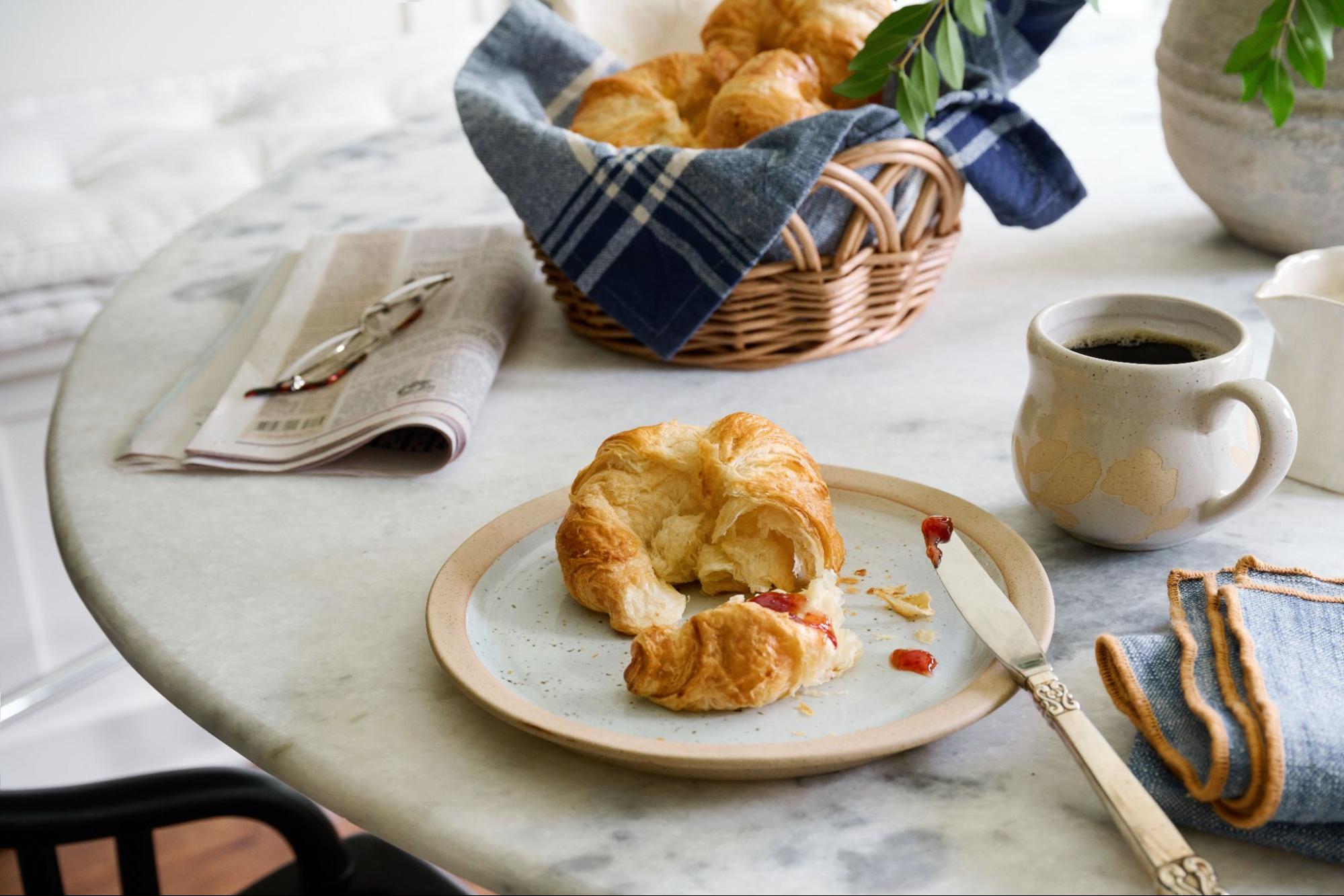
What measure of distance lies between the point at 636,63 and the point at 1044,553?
2.64 ft

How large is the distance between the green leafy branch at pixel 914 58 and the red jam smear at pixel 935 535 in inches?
15.2

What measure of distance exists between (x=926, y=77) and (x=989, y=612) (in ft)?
1.60

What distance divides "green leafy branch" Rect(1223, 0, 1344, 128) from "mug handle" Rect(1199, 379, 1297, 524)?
1.06 feet

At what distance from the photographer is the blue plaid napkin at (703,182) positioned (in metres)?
1.06

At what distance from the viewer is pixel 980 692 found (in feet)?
2.11

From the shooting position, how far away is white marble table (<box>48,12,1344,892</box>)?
1.98 ft

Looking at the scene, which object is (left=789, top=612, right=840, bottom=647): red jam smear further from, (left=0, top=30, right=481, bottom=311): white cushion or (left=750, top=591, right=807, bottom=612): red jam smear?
(left=0, top=30, right=481, bottom=311): white cushion

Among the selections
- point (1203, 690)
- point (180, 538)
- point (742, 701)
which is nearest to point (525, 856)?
point (742, 701)

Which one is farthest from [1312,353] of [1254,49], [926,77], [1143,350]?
[926,77]

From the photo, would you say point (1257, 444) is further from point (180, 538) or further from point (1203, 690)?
point (180, 538)

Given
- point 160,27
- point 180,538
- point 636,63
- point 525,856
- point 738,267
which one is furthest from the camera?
point 160,27

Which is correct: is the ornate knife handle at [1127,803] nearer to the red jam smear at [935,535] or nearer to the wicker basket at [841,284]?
the red jam smear at [935,535]

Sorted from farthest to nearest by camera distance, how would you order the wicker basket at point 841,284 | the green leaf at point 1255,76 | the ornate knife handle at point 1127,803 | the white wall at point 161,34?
1. the white wall at point 161,34
2. the wicker basket at point 841,284
3. the green leaf at point 1255,76
4. the ornate knife handle at point 1127,803

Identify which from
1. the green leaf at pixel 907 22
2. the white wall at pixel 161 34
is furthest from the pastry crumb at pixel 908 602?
the white wall at pixel 161 34
